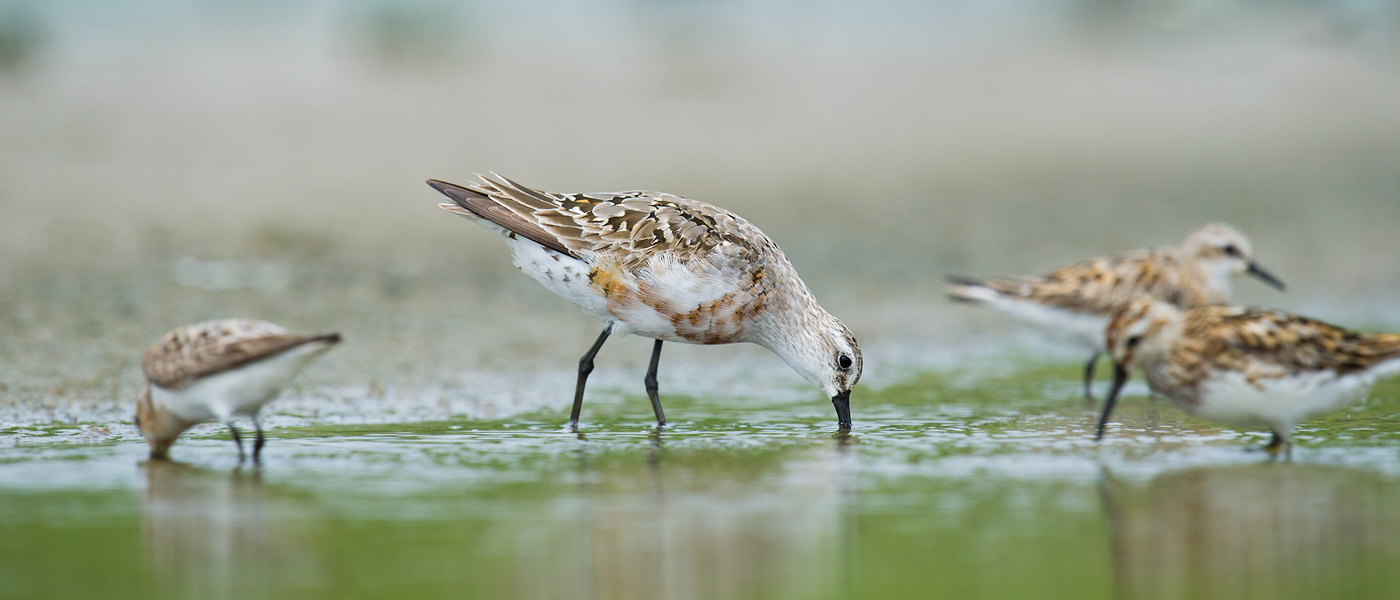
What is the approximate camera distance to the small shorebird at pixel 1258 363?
702 cm

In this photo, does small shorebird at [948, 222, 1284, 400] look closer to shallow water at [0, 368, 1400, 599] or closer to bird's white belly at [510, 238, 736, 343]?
shallow water at [0, 368, 1400, 599]

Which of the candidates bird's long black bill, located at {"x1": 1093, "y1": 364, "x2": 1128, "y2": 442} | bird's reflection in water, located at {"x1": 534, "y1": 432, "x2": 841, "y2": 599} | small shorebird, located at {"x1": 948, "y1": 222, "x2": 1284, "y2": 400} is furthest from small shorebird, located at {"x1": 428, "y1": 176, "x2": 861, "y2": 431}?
small shorebird, located at {"x1": 948, "y1": 222, "x2": 1284, "y2": 400}

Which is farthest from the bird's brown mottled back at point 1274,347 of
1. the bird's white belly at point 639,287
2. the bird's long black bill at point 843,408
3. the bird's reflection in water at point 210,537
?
the bird's reflection in water at point 210,537

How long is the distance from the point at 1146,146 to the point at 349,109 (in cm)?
1102

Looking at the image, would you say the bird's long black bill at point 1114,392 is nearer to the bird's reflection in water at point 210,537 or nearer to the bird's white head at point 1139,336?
the bird's white head at point 1139,336

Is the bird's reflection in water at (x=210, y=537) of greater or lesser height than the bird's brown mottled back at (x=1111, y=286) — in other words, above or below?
below

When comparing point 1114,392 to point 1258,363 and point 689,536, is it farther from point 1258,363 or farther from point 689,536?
point 689,536

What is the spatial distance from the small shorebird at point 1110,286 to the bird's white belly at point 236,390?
516 centimetres

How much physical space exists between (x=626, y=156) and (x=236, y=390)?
10.9m

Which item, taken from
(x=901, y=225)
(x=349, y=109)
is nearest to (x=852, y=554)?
(x=901, y=225)

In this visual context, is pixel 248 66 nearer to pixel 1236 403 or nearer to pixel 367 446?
pixel 367 446

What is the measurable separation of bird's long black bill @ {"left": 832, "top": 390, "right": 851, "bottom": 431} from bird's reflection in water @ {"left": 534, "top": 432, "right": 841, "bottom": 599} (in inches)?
52.3

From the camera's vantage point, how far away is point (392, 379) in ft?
32.6

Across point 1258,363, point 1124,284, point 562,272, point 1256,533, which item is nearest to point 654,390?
point 562,272
